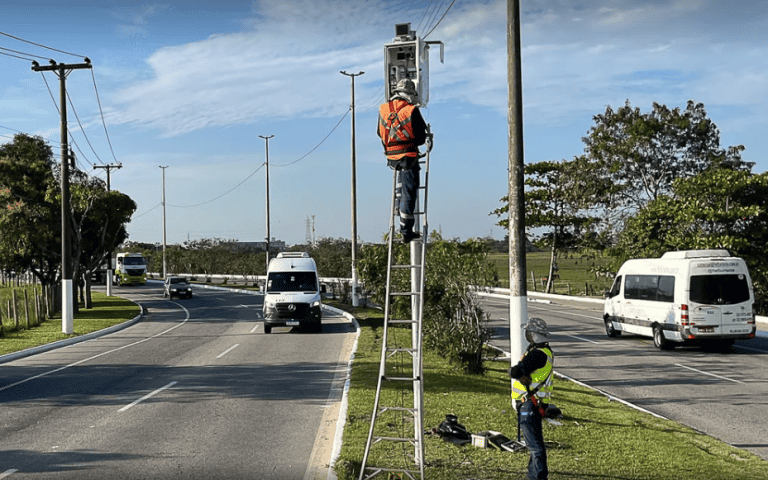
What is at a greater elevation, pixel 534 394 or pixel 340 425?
pixel 534 394

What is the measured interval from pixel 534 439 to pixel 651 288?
52.7 ft

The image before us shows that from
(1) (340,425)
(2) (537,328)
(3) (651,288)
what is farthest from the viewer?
(3) (651,288)

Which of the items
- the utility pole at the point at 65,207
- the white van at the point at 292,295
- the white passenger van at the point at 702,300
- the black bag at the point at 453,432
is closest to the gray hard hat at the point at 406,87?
the black bag at the point at 453,432

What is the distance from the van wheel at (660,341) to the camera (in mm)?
20281

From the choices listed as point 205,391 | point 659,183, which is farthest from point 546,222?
point 205,391

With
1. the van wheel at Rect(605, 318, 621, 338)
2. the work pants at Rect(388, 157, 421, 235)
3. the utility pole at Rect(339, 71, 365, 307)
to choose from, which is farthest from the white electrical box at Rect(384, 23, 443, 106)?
the utility pole at Rect(339, 71, 365, 307)

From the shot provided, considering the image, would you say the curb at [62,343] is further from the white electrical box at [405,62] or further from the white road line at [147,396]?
the white electrical box at [405,62]

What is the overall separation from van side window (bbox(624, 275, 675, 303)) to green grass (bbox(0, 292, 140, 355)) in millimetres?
18893

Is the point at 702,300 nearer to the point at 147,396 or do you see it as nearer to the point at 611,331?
the point at 611,331

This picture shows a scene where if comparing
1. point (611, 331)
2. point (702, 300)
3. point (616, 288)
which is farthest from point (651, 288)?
point (611, 331)

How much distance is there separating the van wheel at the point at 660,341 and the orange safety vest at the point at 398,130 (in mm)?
15602

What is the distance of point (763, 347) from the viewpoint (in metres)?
20.8

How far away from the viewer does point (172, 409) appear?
11727 mm

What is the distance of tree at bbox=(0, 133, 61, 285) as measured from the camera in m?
33.7
